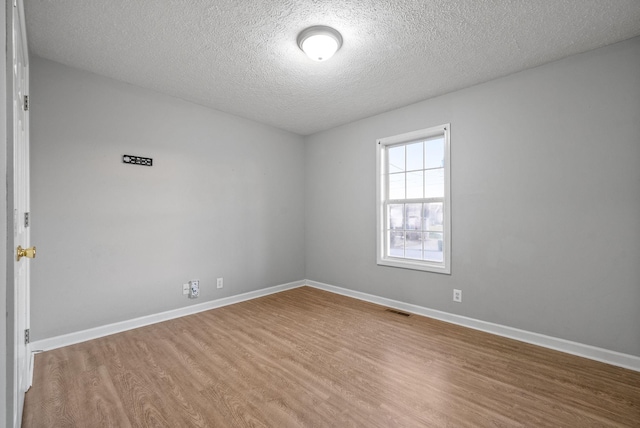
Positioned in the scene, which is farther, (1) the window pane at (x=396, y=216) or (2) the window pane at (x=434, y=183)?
(1) the window pane at (x=396, y=216)

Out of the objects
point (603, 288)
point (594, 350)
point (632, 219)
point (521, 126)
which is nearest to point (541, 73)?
point (521, 126)

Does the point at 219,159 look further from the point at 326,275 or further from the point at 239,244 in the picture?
the point at 326,275

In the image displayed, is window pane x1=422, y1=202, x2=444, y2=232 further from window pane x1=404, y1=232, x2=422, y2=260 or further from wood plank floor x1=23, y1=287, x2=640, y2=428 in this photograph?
wood plank floor x1=23, y1=287, x2=640, y2=428

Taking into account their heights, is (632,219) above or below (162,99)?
below

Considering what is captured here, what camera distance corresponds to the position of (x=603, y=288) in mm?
2445

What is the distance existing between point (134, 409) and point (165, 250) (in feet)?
6.09

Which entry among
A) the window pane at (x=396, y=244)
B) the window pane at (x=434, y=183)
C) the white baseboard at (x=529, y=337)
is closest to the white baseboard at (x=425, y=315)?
the white baseboard at (x=529, y=337)

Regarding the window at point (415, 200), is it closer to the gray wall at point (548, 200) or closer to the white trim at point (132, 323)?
the gray wall at point (548, 200)

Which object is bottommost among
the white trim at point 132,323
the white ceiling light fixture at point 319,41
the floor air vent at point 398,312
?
the floor air vent at point 398,312

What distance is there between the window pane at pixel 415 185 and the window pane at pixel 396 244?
55cm

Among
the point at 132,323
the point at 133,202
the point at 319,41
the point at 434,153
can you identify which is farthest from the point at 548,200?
the point at 132,323

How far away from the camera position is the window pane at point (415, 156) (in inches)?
146

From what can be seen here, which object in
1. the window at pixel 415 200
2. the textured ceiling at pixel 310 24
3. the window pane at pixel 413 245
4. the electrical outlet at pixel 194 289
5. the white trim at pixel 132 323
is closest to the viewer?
the textured ceiling at pixel 310 24

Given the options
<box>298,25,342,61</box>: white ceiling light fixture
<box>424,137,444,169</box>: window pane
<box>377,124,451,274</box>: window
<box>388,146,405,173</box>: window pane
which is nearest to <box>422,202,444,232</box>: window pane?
<box>377,124,451,274</box>: window
